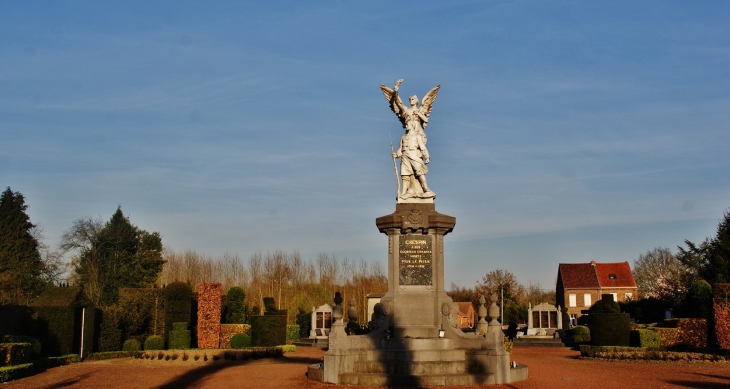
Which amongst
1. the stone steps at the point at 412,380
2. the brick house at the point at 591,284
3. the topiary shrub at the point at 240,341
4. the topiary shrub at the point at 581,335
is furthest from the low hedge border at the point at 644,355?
the brick house at the point at 591,284

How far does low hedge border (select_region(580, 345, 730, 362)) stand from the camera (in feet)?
92.6

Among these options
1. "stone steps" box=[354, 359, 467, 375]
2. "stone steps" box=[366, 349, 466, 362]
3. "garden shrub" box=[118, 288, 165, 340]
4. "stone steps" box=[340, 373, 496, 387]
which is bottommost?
"stone steps" box=[340, 373, 496, 387]

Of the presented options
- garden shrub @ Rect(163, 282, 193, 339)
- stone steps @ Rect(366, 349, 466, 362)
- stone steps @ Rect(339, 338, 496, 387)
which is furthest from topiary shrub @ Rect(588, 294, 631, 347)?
garden shrub @ Rect(163, 282, 193, 339)

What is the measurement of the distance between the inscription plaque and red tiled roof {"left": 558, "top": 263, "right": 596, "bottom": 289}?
6388 centimetres

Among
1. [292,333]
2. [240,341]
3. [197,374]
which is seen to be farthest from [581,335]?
[197,374]

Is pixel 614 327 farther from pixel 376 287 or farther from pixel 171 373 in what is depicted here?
pixel 376 287

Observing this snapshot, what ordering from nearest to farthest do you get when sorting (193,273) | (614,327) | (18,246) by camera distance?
(614,327) → (18,246) → (193,273)

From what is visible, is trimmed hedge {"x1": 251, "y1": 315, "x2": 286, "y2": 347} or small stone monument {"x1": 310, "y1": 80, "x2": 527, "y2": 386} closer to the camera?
small stone monument {"x1": 310, "y1": 80, "x2": 527, "y2": 386}

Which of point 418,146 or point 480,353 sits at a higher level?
point 418,146

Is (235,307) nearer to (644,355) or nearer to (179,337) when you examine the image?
(179,337)

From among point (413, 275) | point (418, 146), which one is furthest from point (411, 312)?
point (418, 146)

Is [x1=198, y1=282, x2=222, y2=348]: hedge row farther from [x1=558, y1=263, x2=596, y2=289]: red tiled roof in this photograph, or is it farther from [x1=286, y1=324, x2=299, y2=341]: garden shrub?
[x1=558, y1=263, x2=596, y2=289]: red tiled roof

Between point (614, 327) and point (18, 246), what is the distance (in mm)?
40241

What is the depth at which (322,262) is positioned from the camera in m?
82.8
